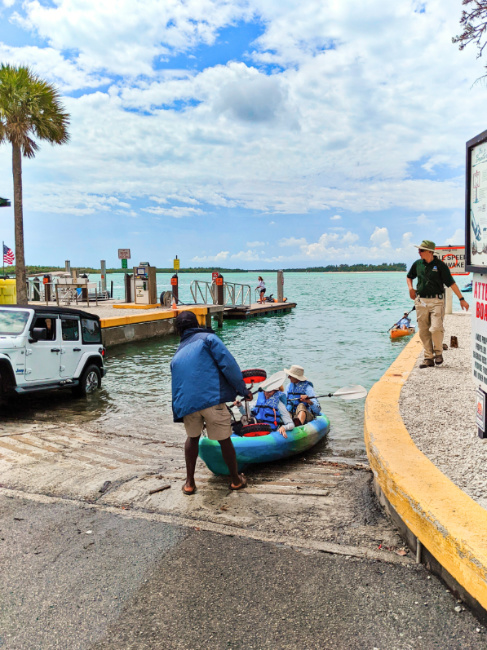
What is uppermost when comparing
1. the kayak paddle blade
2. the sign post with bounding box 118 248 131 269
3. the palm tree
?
the palm tree

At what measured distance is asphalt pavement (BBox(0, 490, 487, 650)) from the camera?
272 centimetres

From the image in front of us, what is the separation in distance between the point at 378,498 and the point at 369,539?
0.87 metres

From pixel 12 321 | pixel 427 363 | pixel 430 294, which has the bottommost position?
pixel 427 363

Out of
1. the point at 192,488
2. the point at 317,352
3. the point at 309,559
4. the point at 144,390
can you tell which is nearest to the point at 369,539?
the point at 309,559

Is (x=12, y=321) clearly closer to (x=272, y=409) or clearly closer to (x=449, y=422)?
(x=272, y=409)

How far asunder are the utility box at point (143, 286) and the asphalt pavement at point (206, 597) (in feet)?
74.7

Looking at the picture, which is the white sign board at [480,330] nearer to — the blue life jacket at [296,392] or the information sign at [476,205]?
the information sign at [476,205]

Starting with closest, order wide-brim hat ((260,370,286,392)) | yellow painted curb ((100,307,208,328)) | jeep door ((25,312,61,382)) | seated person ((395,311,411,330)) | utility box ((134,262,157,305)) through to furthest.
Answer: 1. wide-brim hat ((260,370,286,392))
2. jeep door ((25,312,61,382))
3. yellow painted curb ((100,307,208,328))
4. seated person ((395,311,411,330))
5. utility box ((134,262,157,305))

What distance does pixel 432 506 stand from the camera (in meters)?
3.37

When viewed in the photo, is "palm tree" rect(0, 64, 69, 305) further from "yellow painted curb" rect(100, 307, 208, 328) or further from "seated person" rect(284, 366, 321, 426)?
"seated person" rect(284, 366, 321, 426)

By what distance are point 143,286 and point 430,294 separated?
19723mm

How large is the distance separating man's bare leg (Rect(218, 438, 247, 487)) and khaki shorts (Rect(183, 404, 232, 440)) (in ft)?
0.28

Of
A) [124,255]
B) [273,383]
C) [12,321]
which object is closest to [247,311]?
[124,255]

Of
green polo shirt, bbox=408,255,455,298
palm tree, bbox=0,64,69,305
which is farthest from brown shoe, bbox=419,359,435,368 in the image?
palm tree, bbox=0,64,69,305
